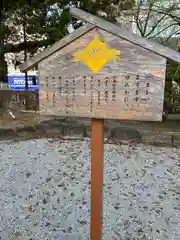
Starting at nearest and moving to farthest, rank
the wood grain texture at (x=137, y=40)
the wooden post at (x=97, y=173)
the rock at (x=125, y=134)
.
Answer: the wood grain texture at (x=137, y=40) < the wooden post at (x=97, y=173) < the rock at (x=125, y=134)

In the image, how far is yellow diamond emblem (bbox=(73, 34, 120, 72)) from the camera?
127 cm

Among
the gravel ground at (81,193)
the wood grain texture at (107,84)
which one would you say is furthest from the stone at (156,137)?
the wood grain texture at (107,84)

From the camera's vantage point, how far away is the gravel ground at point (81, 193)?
6.98 feet

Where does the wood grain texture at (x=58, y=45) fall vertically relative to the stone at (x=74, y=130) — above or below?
above

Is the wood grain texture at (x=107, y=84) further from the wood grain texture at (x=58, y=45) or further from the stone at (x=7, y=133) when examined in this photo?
the stone at (x=7, y=133)

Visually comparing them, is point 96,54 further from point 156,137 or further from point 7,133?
point 7,133

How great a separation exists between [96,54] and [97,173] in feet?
2.36

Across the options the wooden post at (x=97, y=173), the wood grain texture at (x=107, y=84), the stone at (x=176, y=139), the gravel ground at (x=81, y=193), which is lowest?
the gravel ground at (x=81, y=193)

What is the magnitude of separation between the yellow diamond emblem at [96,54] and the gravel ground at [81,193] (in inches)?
58.1

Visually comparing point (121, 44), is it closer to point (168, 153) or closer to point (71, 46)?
point (71, 46)

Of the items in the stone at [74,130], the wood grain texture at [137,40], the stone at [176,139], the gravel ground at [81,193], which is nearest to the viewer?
the wood grain texture at [137,40]

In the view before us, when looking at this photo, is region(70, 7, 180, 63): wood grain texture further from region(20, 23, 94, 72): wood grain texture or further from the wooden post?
the wooden post

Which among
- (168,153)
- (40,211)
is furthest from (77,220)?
(168,153)

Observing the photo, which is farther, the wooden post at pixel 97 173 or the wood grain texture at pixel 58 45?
the wooden post at pixel 97 173
